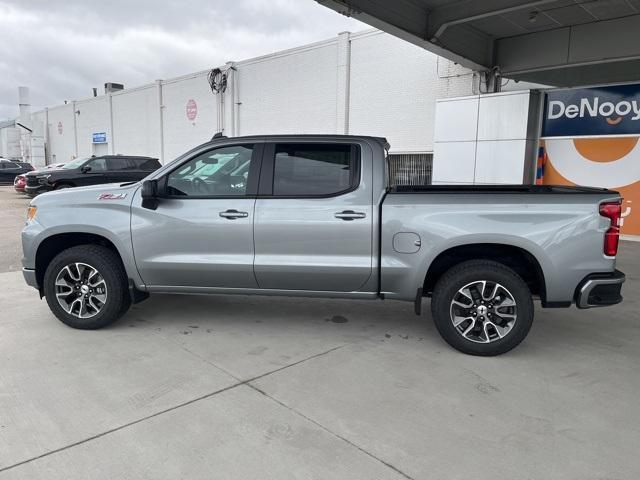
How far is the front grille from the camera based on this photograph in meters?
14.4

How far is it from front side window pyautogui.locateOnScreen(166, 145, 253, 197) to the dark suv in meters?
12.1

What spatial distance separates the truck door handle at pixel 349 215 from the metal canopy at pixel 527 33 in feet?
16.2

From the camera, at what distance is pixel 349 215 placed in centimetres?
443

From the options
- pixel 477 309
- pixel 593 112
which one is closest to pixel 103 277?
pixel 477 309

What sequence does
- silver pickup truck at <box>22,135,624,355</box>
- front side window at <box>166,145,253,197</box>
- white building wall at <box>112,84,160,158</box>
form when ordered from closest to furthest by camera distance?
silver pickup truck at <box>22,135,624,355</box> → front side window at <box>166,145,253,197</box> → white building wall at <box>112,84,160,158</box>

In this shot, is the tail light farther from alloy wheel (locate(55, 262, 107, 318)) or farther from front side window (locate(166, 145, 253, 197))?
alloy wheel (locate(55, 262, 107, 318))

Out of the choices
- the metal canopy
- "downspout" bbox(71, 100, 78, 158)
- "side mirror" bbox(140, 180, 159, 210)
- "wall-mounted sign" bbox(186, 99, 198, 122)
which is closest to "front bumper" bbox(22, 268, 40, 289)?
"side mirror" bbox(140, 180, 159, 210)

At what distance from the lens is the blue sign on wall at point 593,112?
1051 centimetres

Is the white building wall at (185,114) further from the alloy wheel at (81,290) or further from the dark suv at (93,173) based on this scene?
the alloy wheel at (81,290)

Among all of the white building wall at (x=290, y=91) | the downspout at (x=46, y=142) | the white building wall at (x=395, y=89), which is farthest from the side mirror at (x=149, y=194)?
the downspout at (x=46, y=142)

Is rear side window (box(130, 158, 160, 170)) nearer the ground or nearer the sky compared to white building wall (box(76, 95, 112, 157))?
nearer the ground

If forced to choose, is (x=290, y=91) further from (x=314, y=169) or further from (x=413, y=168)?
(x=314, y=169)

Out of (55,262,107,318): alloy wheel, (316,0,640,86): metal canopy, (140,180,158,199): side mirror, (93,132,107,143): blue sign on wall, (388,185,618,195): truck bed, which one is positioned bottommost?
(55,262,107,318): alloy wheel

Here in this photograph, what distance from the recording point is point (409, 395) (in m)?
3.65
